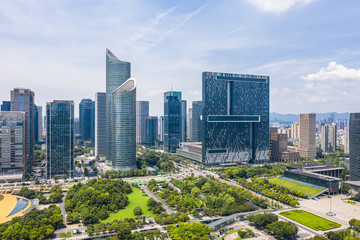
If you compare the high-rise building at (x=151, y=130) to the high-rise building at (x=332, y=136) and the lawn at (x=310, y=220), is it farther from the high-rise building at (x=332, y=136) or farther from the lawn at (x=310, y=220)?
the lawn at (x=310, y=220)

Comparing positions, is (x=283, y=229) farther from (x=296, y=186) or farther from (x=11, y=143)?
(x=11, y=143)

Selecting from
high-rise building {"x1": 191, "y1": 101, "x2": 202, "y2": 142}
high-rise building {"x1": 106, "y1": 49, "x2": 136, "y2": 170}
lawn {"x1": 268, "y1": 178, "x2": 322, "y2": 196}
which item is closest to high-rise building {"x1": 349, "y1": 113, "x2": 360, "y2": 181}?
lawn {"x1": 268, "y1": 178, "x2": 322, "y2": 196}

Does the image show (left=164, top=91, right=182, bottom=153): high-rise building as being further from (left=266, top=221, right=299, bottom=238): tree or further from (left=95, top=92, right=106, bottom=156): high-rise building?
(left=266, top=221, right=299, bottom=238): tree

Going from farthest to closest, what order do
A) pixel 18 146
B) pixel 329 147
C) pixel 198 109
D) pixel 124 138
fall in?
pixel 198 109, pixel 329 147, pixel 124 138, pixel 18 146

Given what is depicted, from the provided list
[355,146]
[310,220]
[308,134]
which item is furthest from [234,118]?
[310,220]

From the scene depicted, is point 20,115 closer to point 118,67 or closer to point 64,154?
point 64,154

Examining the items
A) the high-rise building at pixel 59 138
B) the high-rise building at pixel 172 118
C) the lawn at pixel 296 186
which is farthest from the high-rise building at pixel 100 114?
the lawn at pixel 296 186

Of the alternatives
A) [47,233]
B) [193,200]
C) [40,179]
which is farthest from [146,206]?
[40,179]
